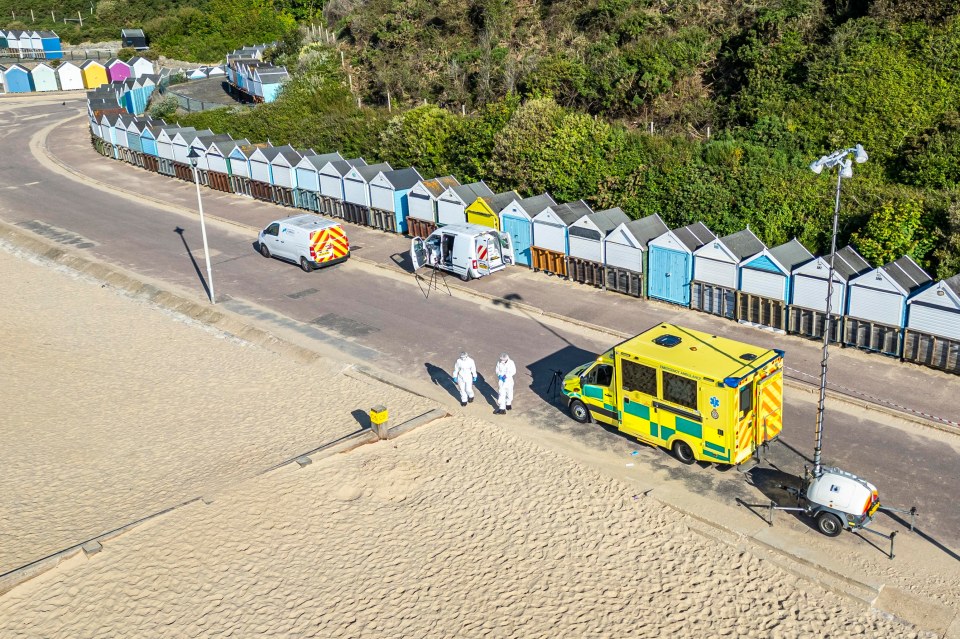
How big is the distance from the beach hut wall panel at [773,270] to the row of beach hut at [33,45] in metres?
91.7

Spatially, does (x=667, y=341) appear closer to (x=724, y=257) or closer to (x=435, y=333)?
(x=724, y=257)

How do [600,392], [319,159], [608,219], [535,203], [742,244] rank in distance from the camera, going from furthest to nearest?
[319,159] < [535,203] < [608,219] < [742,244] < [600,392]

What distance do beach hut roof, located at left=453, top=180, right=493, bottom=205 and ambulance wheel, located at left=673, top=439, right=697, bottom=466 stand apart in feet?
48.4

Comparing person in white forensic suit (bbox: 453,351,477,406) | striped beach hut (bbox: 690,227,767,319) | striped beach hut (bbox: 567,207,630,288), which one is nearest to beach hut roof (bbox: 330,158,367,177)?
striped beach hut (bbox: 567,207,630,288)

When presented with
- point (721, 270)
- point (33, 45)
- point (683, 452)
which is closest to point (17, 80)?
point (33, 45)

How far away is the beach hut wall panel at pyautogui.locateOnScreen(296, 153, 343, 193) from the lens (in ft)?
111

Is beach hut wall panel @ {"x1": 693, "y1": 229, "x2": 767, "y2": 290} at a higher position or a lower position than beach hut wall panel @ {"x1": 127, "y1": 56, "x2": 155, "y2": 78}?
lower

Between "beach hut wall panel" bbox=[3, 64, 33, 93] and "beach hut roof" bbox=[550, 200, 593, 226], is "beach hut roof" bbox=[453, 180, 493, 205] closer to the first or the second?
"beach hut roof" bbox=[550, 200, 593, 226]

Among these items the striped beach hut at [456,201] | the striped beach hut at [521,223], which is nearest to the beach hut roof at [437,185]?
the striped beach hut at [456,201]

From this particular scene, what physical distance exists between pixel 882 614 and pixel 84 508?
501 inches

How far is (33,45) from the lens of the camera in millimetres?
93312

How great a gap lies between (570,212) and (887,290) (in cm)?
963

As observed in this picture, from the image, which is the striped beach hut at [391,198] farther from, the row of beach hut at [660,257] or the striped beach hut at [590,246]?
the striped beach hut at [590,246]

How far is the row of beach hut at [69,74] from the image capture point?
251 ft
